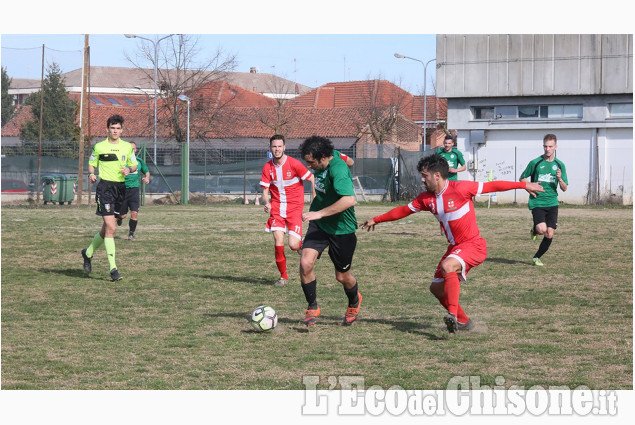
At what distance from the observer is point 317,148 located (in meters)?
7.69

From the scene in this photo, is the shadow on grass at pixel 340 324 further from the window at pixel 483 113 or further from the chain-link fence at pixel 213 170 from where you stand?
the window at pixel 483 113

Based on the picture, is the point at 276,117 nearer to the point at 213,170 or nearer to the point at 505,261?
the point at 213,170

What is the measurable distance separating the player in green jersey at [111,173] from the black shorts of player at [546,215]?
6296mm

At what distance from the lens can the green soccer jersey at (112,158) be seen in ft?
37.0

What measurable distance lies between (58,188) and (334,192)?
2613 cm

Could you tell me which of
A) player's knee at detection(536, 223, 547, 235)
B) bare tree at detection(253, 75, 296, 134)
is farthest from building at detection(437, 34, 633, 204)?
bare tree at detection(253, 75, 296, 134)

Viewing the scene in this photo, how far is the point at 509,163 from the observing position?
34844mm

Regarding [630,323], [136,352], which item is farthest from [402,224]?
[136,352]

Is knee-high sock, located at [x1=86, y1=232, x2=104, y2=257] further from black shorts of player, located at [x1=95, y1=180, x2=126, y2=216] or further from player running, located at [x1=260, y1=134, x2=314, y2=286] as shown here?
player running, located at [x1=260, y1=134, x2=314, y2=286]

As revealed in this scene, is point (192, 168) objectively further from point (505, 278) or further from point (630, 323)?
point (630, 323)

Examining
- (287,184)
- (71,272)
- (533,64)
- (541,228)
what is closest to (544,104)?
(533,64)

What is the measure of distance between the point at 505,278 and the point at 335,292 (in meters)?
2.68

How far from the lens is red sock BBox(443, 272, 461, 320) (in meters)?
7.43
